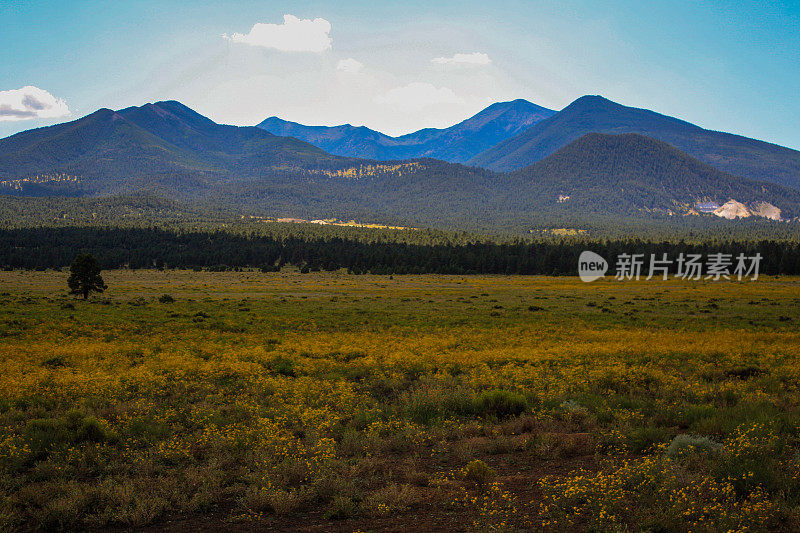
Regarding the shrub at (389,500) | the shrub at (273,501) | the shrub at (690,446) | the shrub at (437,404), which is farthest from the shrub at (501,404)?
the shrub at (273,501)

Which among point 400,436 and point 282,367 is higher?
point 400,436

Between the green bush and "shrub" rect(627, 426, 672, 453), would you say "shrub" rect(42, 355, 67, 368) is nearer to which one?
the green bush

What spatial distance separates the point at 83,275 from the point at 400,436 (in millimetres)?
49496

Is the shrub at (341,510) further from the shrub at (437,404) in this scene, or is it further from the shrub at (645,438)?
the shrub at (645,438)

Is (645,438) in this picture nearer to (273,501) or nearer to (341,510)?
(341,510)

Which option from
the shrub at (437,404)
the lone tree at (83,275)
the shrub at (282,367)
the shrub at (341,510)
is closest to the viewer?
the shrub at (341,510)

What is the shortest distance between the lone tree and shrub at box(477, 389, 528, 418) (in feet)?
161

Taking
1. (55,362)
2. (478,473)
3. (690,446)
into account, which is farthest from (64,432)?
(690,446)

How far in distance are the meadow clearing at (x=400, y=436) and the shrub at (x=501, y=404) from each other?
0.19ft

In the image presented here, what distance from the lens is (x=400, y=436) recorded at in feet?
34.9

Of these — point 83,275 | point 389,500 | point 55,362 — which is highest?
point 389,500

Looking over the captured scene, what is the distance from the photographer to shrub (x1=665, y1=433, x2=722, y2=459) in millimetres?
8531

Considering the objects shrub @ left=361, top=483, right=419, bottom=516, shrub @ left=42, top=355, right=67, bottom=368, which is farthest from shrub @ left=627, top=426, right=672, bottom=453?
shrub @ left=42, top=355, right=67, bottom=368

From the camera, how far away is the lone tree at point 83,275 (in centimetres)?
4750
